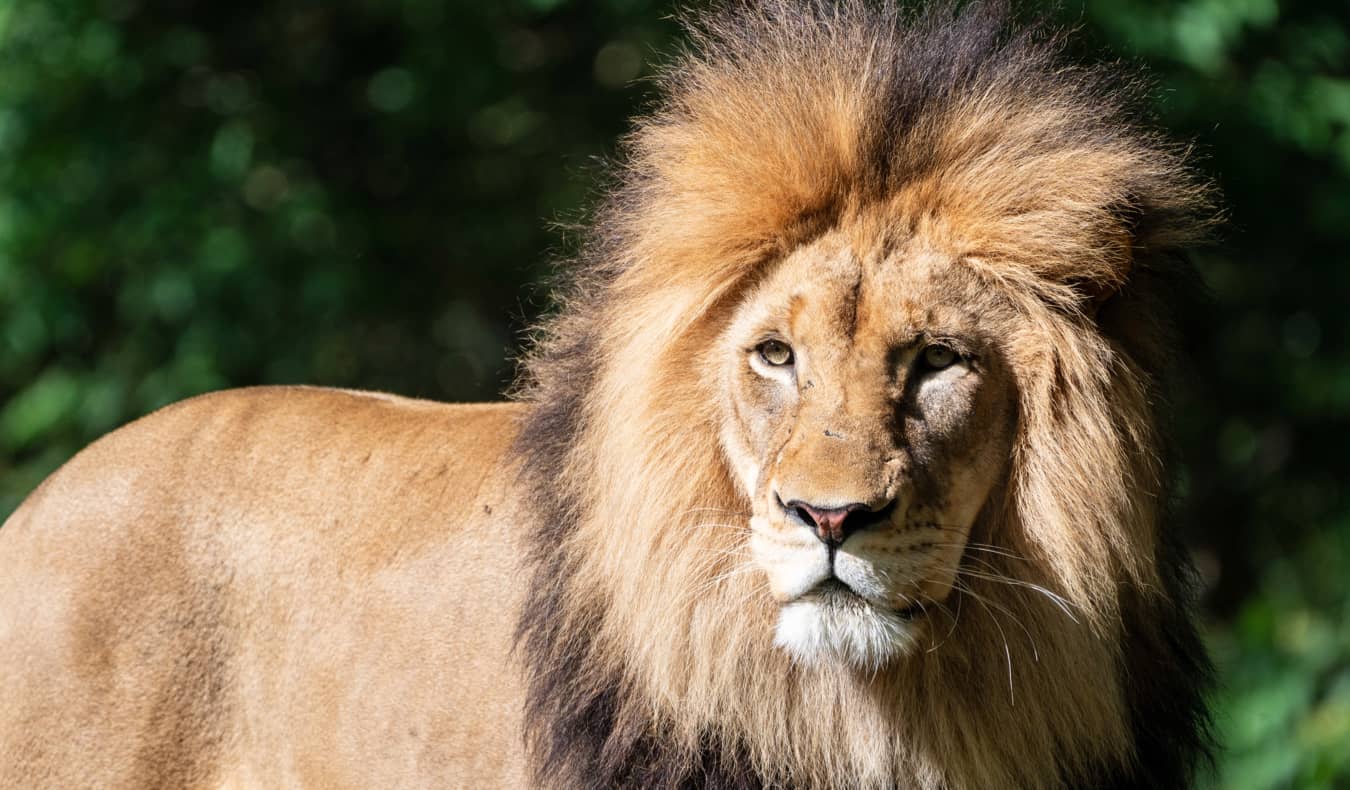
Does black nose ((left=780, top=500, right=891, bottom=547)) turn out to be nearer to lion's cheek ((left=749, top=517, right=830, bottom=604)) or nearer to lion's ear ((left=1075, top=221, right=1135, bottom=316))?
lion's cheek ((left=749, top=517, right=830, bottom=604))

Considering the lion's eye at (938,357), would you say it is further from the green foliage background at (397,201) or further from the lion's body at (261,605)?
the green foliage background at (397,201)

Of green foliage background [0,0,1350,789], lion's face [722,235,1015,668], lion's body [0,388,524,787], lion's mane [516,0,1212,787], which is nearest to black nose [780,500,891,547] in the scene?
lion's face [722,235,1015,668]

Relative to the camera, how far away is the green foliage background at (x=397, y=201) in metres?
7.17

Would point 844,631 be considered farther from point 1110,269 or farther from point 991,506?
point 1110,269

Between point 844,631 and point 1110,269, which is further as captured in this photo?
point 1110,269

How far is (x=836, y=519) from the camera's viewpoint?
260cm

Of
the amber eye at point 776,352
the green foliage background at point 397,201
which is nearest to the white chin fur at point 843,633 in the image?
the amber eye at point 776,352

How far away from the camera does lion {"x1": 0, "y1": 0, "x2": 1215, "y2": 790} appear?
2814 millimetres

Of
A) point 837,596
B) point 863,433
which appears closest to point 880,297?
point 863,433

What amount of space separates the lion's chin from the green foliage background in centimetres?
365

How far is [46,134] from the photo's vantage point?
23.9ft

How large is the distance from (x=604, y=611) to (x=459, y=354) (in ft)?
20.8

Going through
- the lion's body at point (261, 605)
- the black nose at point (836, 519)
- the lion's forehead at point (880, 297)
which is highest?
the lion's forehead at point (880, 297)

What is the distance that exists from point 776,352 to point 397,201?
5.87 meters
